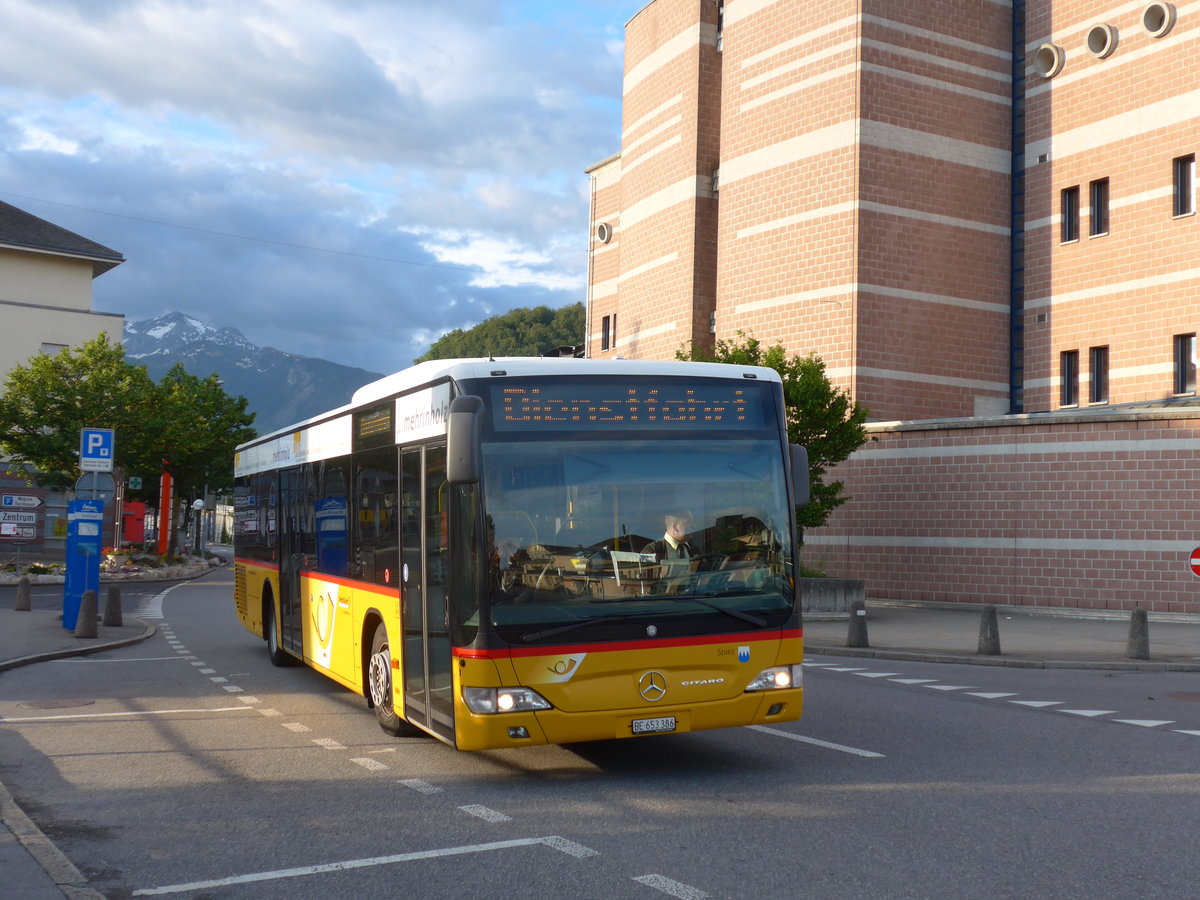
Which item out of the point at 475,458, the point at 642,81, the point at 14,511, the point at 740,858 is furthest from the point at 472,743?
the point at 642,81

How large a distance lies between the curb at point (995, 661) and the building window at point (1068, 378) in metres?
18.1

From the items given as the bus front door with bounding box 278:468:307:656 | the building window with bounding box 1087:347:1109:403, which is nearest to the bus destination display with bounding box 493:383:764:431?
the bus front door with bounding box 278:468:307:656

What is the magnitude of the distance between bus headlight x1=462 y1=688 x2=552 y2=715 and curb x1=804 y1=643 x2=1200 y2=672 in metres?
10.5

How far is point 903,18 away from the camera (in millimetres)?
33031

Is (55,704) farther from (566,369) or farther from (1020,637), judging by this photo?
(1020,637)

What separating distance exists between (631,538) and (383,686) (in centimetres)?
304

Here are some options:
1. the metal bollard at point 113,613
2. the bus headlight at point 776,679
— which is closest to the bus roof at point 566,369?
the bus headlight at point 776,679

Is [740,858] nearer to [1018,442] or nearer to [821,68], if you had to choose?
[1018,442]

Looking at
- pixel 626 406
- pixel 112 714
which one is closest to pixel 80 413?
pixel 112 714

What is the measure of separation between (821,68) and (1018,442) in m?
12.2

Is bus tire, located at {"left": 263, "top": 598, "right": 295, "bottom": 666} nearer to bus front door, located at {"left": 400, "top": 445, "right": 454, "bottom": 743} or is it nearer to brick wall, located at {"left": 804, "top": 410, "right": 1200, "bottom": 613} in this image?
bus front door, located at {"left": 400, "top": 445, "right": 454, "bottom": 743}

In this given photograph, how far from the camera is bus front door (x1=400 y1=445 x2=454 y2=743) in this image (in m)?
8.35

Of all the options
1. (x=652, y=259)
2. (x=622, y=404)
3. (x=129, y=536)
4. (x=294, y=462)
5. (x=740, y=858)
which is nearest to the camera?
(x=740, y=858)

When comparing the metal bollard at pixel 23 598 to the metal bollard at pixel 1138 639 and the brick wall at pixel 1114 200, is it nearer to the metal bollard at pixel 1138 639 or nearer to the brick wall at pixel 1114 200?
the metal bollard at pixel 1138 639
